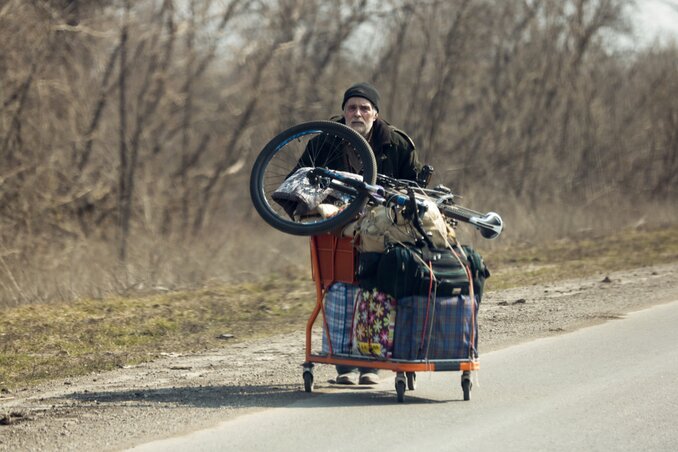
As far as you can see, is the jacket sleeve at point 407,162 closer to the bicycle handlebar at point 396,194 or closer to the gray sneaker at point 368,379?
the bicycle handlebar at point 396,194

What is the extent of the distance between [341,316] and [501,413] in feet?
4.18

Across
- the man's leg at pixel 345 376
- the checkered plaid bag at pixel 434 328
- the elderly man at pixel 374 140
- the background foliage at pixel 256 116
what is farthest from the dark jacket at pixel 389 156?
the background foliage at pixel 256 116

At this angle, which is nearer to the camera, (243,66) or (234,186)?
(243,66)

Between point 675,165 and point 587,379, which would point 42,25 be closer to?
point 587,379

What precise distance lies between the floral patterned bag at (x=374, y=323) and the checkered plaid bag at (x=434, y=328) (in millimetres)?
66

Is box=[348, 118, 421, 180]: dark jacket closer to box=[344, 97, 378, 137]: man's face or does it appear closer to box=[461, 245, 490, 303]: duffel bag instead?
box=[344, 97, 378, 137]: man's face

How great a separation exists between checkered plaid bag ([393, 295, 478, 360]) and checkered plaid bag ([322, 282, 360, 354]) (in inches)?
16.5

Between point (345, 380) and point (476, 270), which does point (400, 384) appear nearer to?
point (345, 380)

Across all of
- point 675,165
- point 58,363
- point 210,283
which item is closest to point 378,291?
point 58,363

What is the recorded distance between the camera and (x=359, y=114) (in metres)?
7.76

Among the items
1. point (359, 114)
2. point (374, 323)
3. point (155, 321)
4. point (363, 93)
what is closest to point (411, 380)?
point (374, 323)

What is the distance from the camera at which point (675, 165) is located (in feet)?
100

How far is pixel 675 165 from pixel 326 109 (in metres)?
11.0

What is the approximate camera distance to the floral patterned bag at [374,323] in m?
7.15
